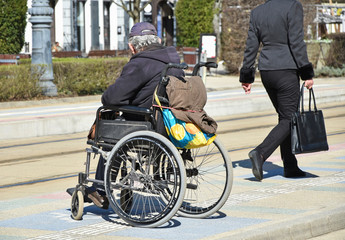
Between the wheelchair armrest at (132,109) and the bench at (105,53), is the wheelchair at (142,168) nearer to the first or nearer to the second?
the wheelchair armrest at (132,109)

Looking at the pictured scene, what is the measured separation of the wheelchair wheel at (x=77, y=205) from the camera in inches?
233

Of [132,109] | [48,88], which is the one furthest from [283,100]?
[48,88]

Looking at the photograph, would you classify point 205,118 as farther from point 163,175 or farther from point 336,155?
point 336,155

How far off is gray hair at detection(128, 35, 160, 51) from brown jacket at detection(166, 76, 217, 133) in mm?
425

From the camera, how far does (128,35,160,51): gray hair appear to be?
5.99 metres

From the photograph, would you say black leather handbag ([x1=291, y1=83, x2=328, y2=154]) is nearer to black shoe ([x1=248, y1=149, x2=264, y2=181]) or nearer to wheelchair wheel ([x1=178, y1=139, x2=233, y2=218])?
black shoe ([x1=248, y1=149, x2=264, y2=181])

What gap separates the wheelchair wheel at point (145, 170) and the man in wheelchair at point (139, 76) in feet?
0.60

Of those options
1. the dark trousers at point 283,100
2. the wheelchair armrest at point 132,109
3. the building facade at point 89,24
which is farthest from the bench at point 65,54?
the wheelchair armrest at point 132,109

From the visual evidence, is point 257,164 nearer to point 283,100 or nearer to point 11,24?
point 283,100

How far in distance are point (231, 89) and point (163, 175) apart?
1823 cm

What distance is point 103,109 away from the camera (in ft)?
19.8

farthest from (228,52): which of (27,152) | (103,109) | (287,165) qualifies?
(103,109)

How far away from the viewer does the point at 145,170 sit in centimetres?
571

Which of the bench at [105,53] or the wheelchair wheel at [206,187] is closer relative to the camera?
the wheelchair wheel at [206,187]
